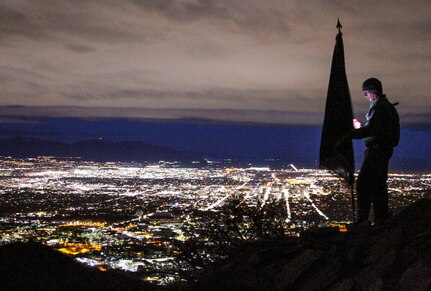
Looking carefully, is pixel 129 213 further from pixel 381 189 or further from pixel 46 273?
pixel 381 189

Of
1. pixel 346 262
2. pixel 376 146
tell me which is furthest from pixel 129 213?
pixel 346 262

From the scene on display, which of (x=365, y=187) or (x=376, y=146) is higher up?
(x=376, y=146)

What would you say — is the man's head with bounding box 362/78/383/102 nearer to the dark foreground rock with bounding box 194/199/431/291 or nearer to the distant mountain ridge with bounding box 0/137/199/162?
the dark foreground rock with bounding box 194/199/431/291

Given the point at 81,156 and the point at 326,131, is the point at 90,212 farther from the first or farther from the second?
the point at 81,156

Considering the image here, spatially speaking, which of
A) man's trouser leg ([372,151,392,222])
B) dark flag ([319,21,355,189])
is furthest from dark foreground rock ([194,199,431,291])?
dark flag ([319,21,355,189])

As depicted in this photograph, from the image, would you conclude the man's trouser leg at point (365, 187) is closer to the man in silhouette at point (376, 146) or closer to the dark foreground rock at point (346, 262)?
the man in silhouette at point (376, 146)

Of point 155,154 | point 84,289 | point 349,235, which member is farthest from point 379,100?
point 155,154
